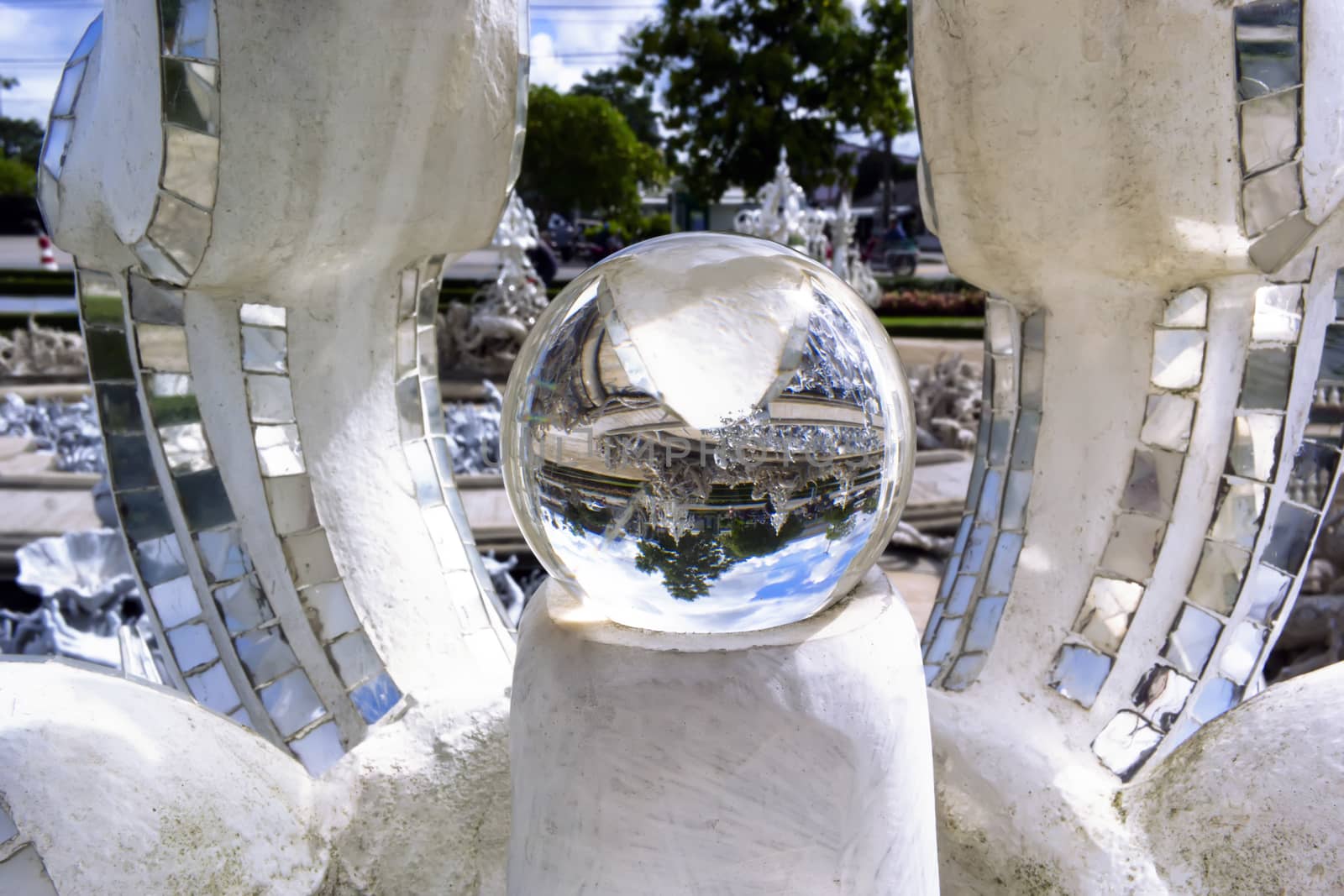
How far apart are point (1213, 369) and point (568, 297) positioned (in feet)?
3.98

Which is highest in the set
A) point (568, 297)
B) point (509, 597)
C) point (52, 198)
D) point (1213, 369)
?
point (52, 198)

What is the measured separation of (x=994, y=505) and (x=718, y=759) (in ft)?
3.67

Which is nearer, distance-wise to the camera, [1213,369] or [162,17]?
[162,17]

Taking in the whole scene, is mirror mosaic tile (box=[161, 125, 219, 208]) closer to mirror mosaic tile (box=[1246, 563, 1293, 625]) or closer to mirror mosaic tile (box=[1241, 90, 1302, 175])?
mirror mosaic tile (box=[1241, 90, 1302, 175])

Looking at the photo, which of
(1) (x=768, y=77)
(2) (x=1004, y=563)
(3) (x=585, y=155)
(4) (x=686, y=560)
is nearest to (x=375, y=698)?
(4) (x=686, y=560)

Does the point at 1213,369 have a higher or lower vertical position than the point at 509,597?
higher

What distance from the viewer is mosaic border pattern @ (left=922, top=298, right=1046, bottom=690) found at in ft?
6.71

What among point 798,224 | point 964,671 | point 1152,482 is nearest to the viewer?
point 1152,482

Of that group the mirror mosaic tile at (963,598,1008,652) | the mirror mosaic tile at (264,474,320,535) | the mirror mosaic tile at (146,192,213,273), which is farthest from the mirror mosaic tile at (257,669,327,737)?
the mirror mosaic tile at (963,598,1008,652)

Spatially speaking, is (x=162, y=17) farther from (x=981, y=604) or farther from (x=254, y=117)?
(x=981, y=604)

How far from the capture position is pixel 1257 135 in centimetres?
153

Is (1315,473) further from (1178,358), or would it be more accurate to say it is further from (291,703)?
(291,703)

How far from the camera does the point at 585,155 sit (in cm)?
1859

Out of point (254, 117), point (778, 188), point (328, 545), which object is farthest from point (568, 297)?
point (778, 188)
